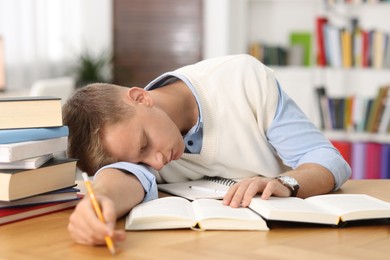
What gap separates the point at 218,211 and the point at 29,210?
37 centimetres

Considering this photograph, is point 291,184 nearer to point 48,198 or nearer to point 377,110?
point 48,198

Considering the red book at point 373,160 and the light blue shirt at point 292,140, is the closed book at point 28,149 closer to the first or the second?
the light blue shirt at point 292,140

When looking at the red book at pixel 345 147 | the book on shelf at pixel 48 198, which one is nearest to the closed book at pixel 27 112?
the book on shelf at pixel 48 198

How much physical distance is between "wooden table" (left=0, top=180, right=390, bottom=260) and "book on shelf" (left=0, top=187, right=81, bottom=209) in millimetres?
60

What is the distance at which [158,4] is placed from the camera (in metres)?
6.09

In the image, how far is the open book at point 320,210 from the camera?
1.19 metres

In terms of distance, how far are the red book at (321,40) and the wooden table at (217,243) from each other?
3877 millimetres

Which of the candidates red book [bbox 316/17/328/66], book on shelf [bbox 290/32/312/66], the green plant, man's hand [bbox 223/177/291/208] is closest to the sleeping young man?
man's hand [bbox 223/177/291/208]

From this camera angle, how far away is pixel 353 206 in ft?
4.13

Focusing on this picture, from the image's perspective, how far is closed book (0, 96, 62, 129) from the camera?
1.30 m

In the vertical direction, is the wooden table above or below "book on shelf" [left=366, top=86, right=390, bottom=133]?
above

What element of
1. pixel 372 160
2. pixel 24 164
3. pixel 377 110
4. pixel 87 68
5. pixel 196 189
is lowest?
pixel 372 160

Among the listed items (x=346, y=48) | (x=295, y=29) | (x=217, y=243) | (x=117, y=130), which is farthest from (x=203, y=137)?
(x=295, y=29)

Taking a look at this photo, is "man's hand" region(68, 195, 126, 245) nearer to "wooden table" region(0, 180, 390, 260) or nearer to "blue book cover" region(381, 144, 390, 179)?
"wooden table" region(0, 180, 390, 260)
